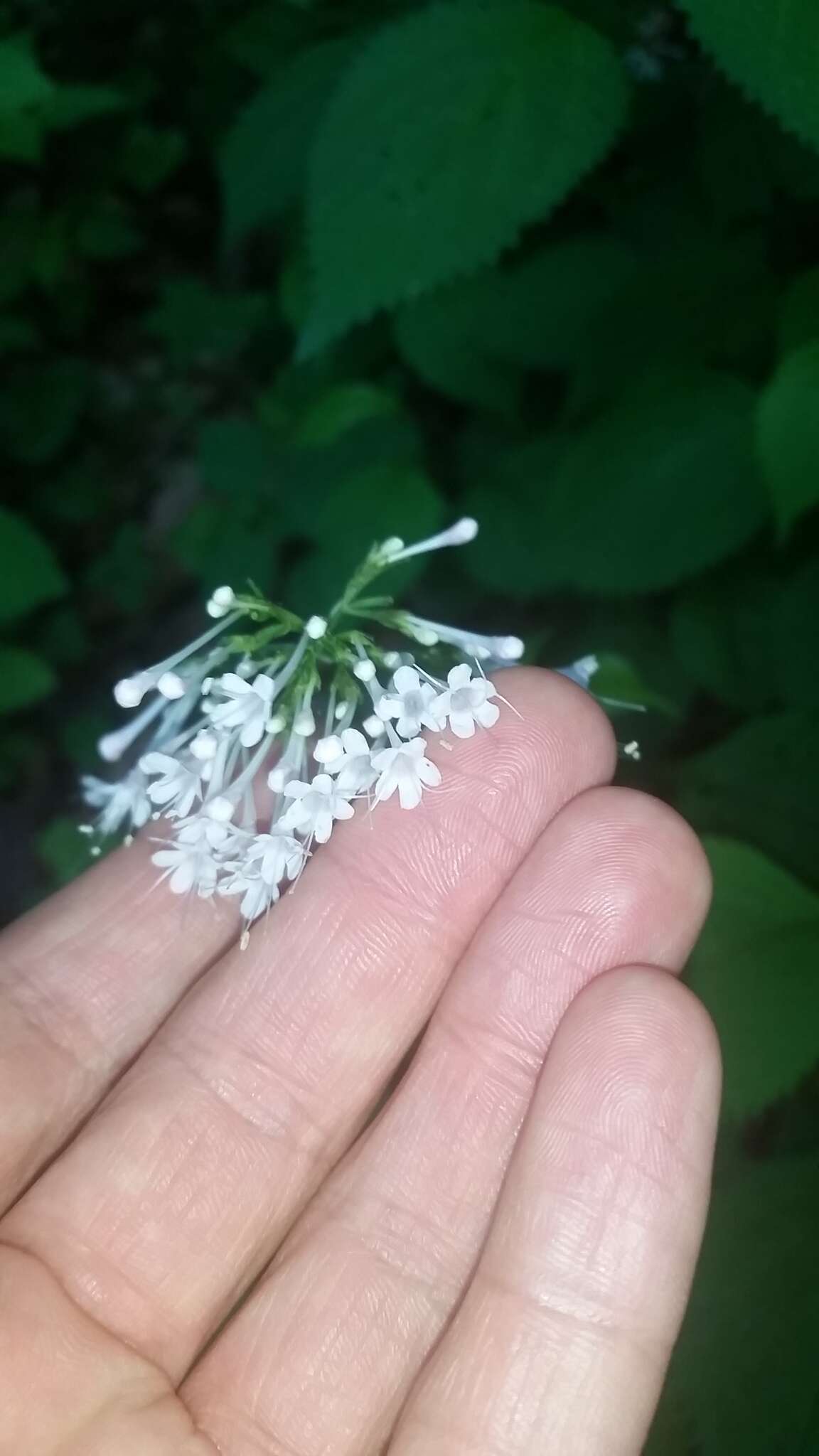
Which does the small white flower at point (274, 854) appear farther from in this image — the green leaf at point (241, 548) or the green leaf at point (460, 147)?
the green leaf at point (241, 548)

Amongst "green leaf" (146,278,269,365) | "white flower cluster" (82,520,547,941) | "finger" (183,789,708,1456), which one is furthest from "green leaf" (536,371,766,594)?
"green leaf" (146,278,269,365)

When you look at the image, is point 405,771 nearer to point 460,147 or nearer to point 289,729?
point 289,729

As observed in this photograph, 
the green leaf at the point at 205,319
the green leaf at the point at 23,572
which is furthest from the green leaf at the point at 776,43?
the green leaf at the point at 205,319

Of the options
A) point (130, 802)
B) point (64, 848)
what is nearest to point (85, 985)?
point (130, 802)

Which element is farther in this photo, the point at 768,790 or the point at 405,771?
the point at 768,790

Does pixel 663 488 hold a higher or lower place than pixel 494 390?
lower

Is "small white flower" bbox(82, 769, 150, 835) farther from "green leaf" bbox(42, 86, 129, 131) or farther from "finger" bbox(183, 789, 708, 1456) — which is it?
"green leaf" bbox(42, 86, 129, 131)

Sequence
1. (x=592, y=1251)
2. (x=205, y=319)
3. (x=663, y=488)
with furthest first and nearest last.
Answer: (x=205, y=319) → (x=663, y=488) → (x=592, y=1251)

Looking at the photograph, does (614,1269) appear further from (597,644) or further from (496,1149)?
(597,644)
